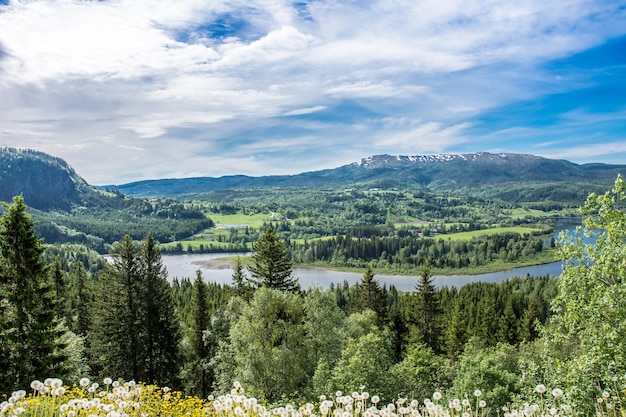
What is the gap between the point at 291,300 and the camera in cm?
2312

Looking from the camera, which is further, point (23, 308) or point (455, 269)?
point (455, 269)

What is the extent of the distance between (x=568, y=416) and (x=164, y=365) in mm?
24752

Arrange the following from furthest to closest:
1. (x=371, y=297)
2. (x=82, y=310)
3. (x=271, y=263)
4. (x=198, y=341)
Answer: (x=82, y=310) → (x=371, y=297) → (x=198, y=341) → (x=271, y=263)

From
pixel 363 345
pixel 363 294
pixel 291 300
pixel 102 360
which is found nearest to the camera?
pixel 363 345

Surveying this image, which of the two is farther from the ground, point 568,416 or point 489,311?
point 568,416

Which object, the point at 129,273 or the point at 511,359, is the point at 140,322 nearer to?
the point at 129,273

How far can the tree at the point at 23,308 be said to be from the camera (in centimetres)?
1670

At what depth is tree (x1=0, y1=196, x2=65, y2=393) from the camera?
16703 millimetres

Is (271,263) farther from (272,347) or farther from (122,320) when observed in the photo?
(122,320)

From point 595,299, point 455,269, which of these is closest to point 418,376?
point 595,299

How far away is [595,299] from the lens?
37.0 ft

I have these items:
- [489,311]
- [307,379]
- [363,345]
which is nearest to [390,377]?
[363,345]

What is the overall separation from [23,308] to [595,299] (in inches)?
787

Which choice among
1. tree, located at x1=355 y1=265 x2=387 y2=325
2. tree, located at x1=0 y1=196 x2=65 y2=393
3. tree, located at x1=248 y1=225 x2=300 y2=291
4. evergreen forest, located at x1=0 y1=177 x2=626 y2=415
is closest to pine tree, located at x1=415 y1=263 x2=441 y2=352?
evergreen forest, located at x1=0 y1=177 x2=626 y2=415
